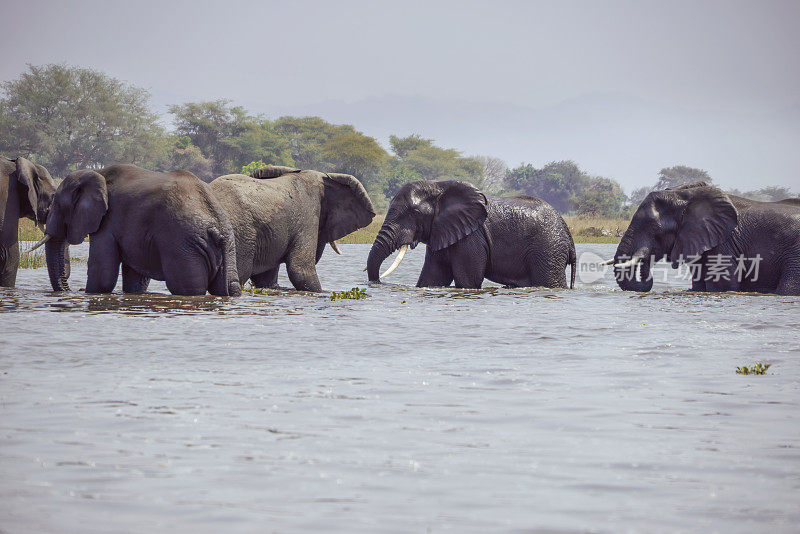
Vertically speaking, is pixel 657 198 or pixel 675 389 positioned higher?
pixel 657 198

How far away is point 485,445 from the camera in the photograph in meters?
4.96

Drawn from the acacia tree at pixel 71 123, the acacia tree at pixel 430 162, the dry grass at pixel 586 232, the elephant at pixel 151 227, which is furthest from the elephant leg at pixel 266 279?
the acacia tree at pixel 430 162

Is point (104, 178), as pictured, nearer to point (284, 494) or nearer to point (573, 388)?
point (573, 388)

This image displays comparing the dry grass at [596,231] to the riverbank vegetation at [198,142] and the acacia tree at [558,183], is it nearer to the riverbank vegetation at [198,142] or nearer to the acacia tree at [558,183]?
the riverbank vegetation at [198,142]

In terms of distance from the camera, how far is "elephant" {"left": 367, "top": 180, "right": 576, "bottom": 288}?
576 inches

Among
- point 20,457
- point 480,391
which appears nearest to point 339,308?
point 480,391

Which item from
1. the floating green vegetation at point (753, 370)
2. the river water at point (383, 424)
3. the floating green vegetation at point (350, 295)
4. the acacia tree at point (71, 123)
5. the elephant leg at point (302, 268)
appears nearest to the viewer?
the river water at point (383, 424)

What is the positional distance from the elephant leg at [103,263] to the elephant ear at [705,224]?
8.03 meters

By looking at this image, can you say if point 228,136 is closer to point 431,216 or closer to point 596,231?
point 596,231

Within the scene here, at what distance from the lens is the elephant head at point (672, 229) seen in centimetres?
1453

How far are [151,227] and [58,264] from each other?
2.20 meters

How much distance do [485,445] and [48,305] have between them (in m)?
7.05

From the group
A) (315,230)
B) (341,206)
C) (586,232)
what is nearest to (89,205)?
(315,230)

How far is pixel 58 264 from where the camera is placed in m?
12.3
